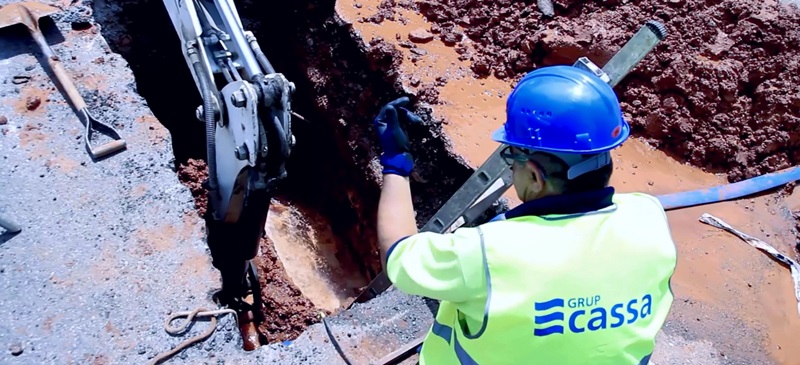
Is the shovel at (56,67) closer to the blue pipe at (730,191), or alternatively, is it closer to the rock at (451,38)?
the rock at (451,38)

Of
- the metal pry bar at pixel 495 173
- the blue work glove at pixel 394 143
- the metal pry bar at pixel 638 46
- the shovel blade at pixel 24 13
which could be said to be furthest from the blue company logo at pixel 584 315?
the shovel blade at pixel 24 13

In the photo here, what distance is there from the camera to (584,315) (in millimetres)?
1885

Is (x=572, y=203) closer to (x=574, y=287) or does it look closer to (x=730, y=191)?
(x=574, y=287)

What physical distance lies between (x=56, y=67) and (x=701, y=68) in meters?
5.15

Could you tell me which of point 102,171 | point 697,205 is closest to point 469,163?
point 697,205

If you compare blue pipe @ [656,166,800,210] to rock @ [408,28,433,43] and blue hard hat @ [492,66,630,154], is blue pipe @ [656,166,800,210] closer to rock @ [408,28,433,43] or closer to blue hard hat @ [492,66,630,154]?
rock @ [408,28,433,43]

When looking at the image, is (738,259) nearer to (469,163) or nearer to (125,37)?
(469,163)

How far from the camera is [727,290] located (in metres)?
4.57

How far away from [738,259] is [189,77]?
5.06 metres

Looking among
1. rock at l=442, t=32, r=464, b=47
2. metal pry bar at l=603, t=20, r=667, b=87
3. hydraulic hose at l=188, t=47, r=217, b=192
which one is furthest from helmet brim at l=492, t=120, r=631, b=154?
rock at l=442, t=32, r=464, b=47

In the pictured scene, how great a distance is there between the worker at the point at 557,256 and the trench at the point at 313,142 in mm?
2954

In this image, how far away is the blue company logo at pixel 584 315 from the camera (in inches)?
73.1

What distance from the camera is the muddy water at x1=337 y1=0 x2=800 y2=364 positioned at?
434cm

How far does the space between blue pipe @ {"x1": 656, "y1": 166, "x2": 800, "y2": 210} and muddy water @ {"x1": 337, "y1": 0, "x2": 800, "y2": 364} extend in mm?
66
